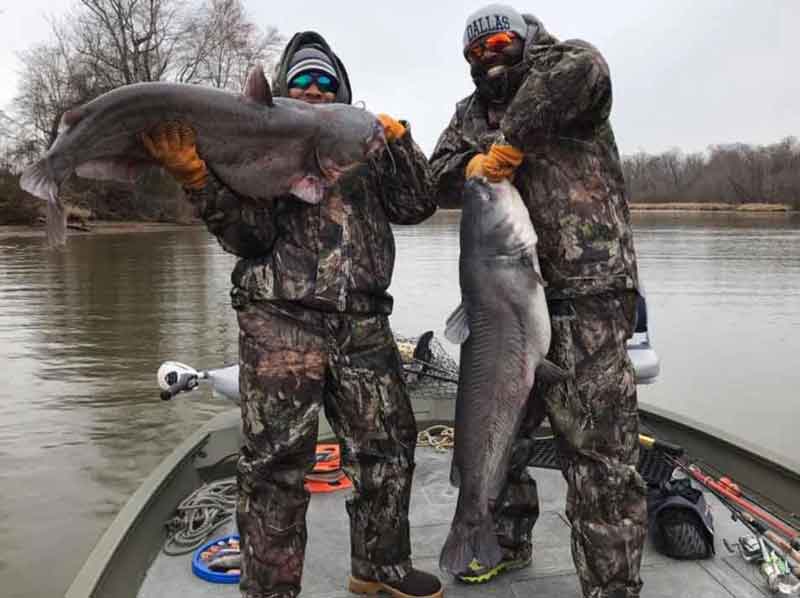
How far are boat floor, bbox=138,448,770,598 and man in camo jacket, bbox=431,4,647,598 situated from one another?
1.74 ft

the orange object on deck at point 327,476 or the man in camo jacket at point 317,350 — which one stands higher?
the man in camo jacket at point 317,350

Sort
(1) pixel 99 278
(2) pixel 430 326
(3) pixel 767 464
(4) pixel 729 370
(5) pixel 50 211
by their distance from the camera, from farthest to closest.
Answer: (1) pixel 99 278, (2) pixel 430 326, (4) pixel 729 370, (3) pixel 767 464, (5) pixel 50 211

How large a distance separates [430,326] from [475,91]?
11.2 metres

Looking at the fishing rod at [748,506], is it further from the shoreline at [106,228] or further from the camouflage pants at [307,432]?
the shoreline at [106,228]

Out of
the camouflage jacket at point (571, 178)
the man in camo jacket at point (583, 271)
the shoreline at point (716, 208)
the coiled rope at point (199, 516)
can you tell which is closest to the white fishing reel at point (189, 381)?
the coiled rope at point (199, 516)

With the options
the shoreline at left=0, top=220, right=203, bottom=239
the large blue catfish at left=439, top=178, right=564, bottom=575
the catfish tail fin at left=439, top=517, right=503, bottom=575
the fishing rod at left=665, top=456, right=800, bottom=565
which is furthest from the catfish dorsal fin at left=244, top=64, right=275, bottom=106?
the shoreline at left=0, top=220, right=203, bottom=239

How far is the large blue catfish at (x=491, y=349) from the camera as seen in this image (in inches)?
118

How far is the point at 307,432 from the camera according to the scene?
309 centimetres

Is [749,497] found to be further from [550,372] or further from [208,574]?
[208,574]

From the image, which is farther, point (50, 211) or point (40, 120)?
point (40, 120)

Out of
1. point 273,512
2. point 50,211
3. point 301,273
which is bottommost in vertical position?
point 273,512

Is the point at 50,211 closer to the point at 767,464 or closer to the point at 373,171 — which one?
the point at 373,171

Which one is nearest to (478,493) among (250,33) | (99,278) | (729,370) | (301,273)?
(301,273)

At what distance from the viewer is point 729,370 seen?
12.2 metres
